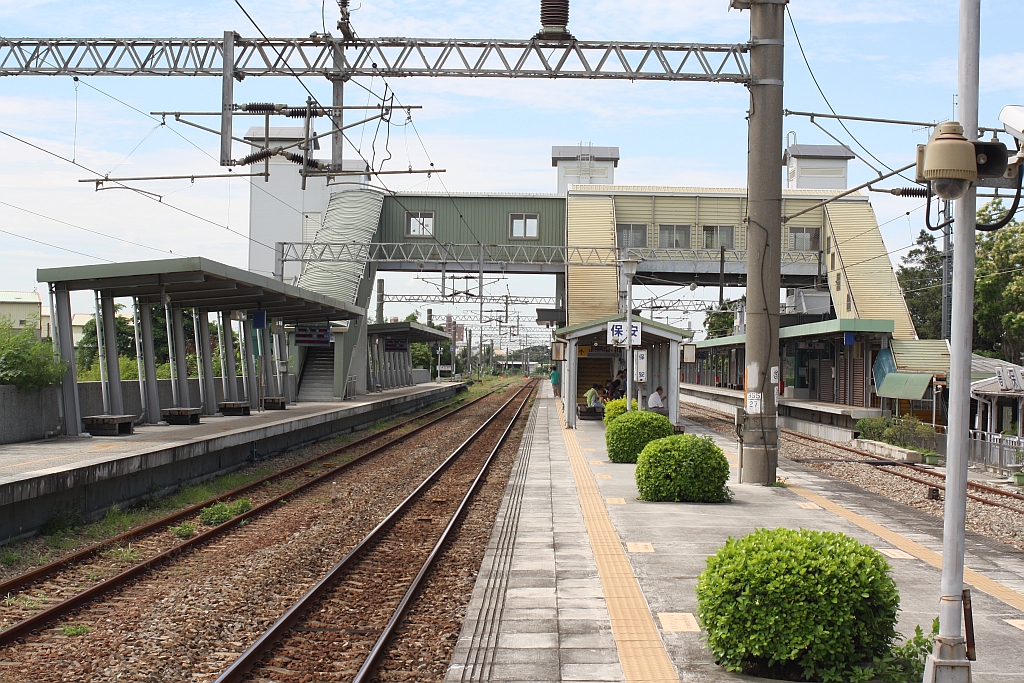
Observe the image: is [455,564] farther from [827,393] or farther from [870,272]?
[870,272]

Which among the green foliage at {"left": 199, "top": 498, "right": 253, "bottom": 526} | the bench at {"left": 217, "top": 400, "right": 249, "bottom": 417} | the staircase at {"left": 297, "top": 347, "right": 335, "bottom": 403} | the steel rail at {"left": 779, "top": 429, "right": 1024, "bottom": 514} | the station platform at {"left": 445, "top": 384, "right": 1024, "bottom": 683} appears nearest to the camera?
the station platform at {"left": 445, "top": 384, "right": 1024, "bottom": 683}

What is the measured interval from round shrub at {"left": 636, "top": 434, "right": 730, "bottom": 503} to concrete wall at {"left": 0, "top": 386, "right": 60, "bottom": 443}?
10257 millimetres

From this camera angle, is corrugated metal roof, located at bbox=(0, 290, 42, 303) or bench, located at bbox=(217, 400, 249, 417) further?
corrugated metal roof, located at bbox=(0, 290, 42, 303)

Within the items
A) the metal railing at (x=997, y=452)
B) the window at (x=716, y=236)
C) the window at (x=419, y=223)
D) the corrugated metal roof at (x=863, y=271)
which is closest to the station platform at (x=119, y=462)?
the metal railing at (x=997, y=452)

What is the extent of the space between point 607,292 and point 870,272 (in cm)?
1036

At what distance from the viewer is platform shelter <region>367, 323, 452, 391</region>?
44.3 meters

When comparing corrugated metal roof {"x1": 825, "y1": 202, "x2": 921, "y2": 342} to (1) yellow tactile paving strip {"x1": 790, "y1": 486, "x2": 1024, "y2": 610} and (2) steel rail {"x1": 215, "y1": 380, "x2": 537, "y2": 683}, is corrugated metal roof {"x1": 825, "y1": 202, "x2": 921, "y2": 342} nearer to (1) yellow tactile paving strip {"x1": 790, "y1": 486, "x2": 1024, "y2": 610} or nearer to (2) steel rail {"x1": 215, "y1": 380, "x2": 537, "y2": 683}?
(1) yellow tactile paving strip {"x1": 790, "y1": 486, "x2": 1024, "y2": 610}

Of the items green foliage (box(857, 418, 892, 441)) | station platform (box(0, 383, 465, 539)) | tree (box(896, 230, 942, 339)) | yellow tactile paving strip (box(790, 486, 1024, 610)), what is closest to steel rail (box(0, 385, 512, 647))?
station platform (box(0, 383, 465, 539))

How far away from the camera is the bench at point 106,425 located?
17.2 m

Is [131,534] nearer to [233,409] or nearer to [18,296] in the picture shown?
[233,409]

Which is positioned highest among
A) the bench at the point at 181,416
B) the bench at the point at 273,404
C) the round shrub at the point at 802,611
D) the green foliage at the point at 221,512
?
the round shrub at the point at 802,611

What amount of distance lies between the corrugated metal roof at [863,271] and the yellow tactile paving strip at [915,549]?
22330 millimetres

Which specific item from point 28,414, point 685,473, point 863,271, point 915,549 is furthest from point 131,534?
point 863,271

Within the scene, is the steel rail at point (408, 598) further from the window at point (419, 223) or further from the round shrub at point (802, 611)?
the window at point (419, 223)
